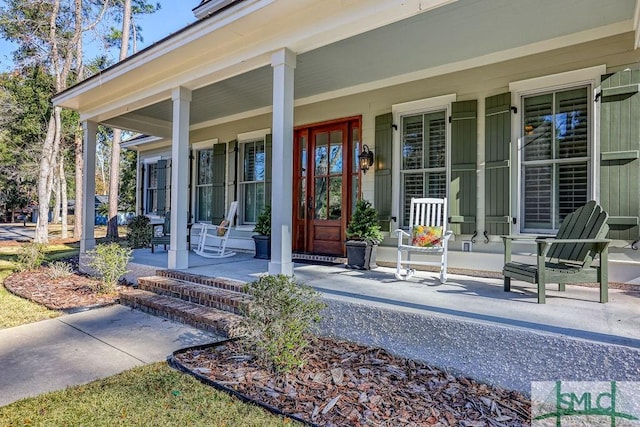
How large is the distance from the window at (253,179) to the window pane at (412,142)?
2.68 metres

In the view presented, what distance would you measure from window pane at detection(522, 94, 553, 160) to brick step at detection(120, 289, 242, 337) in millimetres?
3484

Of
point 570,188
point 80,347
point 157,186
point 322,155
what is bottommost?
point 80,347

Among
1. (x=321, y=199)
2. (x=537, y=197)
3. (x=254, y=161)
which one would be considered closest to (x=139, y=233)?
(x=254, y=161)

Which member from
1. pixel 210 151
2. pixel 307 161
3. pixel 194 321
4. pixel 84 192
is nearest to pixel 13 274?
pixel 84 192

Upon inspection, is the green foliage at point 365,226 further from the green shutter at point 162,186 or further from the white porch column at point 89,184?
the green shutter at point 162,186

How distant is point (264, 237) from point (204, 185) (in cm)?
284

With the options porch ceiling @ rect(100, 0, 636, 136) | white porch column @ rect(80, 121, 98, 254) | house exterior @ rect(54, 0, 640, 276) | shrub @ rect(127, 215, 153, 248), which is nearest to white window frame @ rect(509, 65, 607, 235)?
house exterior @ rect(54, 0, 640, 276)

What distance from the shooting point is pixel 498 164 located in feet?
13.8

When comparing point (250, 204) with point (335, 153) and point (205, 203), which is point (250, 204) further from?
point (335, 153)

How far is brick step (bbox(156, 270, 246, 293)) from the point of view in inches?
152

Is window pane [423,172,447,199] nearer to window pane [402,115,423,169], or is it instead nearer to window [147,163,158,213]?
window pane [402,115,423,169]

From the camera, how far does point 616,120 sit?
3.59 meters

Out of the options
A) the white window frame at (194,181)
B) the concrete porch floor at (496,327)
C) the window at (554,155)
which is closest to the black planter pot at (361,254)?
the concrete porch floor at (496,327)

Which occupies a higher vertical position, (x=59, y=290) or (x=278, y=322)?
(x=278, y=322)
